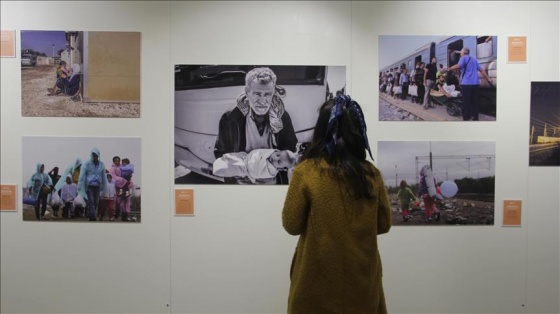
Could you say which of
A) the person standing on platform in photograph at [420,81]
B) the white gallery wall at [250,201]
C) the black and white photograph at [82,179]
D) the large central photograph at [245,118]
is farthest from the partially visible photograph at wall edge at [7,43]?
the person standing on platform in photograph at [420,81]

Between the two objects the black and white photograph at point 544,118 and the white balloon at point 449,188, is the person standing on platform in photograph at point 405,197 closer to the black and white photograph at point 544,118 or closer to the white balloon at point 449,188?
the white balloon at point 449,188

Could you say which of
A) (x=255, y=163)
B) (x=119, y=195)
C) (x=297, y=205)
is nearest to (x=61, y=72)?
(x=119, y=195)

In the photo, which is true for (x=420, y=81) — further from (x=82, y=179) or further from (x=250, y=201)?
(x=82, y=179)

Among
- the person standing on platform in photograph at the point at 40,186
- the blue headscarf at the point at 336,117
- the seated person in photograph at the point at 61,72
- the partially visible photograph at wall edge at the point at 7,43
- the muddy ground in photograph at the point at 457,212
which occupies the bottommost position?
the muddy ground in photograph at the point at 457,212

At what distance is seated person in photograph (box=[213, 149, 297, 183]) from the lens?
8.84 ft

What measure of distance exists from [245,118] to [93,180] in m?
1.18

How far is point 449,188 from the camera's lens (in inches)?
108

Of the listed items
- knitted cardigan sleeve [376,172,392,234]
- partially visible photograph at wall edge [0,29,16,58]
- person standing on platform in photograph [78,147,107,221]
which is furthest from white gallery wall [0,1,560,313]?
knitted cardigan sleeve [376,172,392,234]

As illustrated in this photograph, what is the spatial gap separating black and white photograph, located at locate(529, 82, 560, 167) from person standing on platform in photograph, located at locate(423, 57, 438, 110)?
713 millimetres

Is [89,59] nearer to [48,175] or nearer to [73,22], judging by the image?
[73,22]

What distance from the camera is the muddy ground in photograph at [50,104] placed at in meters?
2.70

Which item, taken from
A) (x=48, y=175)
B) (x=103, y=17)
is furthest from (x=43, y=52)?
(x=48, y=175)

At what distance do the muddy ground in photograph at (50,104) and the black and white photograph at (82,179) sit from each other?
0.17 metres

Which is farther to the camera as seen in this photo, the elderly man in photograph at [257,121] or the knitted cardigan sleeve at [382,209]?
the elderly man in photograph at [257,121]
